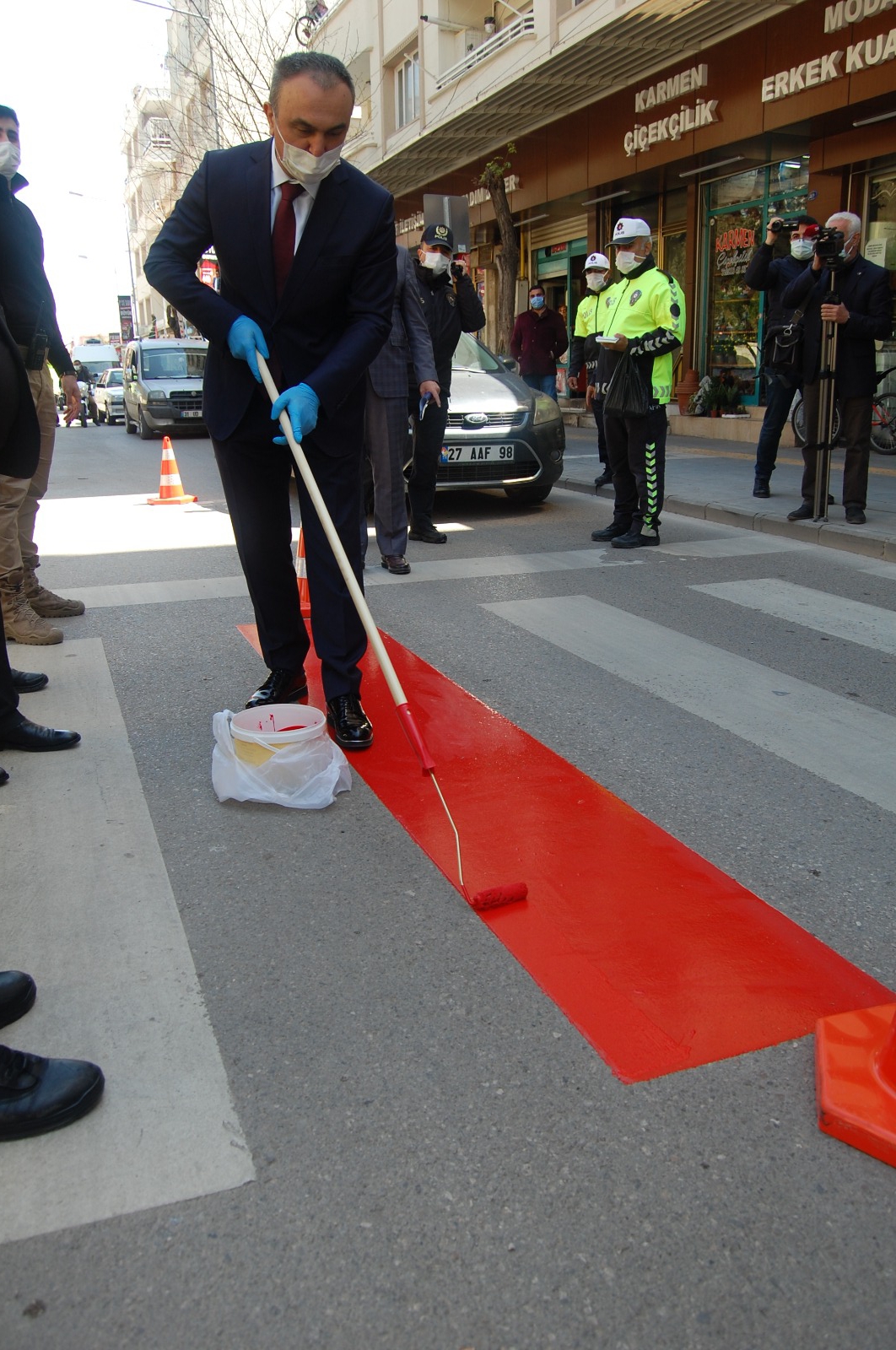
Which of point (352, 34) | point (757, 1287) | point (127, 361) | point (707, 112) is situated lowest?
point (757, 1287)

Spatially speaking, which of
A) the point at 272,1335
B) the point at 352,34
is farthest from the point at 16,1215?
the point at 352,34

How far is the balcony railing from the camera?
59.8 feet

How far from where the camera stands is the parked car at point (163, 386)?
65.9ft

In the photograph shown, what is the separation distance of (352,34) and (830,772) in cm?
2863

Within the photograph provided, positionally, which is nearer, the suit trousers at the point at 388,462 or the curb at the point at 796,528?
the suit trousers at the point at 388,462

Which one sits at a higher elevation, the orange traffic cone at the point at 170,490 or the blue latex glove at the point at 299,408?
the blue latex glove at the point at 299,408

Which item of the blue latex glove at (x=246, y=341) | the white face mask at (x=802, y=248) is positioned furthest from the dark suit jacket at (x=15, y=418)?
the white face mask at (x=802, y=248)

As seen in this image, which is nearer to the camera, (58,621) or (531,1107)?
(531,1107)

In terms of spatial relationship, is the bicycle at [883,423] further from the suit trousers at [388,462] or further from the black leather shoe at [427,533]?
the suit trousers at [388,462]

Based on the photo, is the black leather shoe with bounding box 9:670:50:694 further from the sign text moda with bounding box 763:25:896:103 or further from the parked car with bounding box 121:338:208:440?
the parked car with bounding box 121:338:208:440

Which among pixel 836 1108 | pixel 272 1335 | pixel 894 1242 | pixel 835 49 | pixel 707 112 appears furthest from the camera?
pixel 707 112

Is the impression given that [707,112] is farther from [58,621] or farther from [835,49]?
[58,621]

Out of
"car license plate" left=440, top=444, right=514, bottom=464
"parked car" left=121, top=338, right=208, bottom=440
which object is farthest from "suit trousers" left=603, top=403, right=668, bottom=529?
"parked car" left=121, top=338, right=208, bottom=440

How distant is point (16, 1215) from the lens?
1752 millimetres
